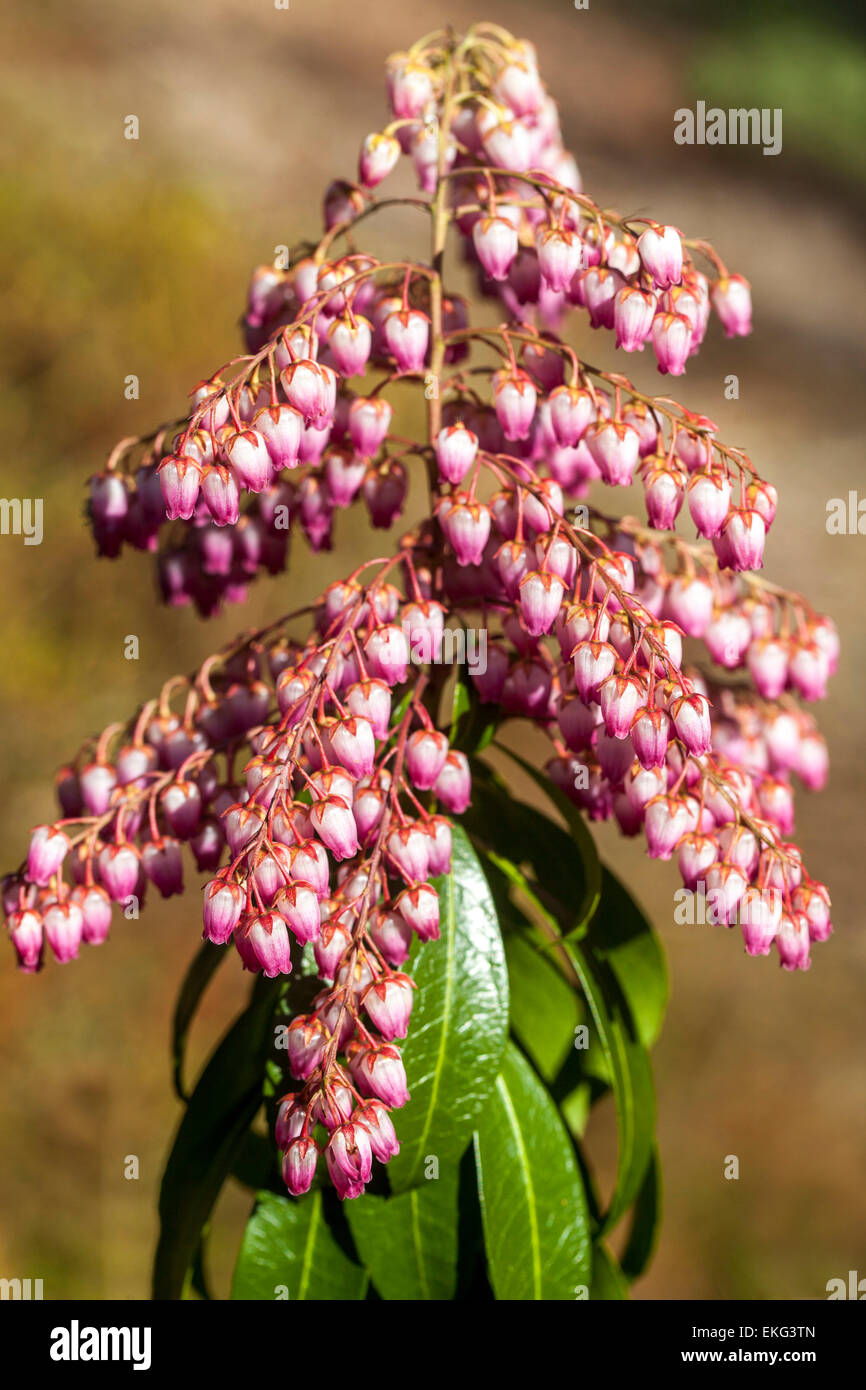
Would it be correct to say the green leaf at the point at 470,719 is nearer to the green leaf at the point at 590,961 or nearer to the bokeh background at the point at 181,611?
the green leaf at the point at 590,961

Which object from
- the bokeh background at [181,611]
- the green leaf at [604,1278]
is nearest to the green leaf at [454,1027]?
the green leaf at [604,1278]

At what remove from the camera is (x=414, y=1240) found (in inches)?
38.8

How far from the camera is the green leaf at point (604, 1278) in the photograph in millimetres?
1052

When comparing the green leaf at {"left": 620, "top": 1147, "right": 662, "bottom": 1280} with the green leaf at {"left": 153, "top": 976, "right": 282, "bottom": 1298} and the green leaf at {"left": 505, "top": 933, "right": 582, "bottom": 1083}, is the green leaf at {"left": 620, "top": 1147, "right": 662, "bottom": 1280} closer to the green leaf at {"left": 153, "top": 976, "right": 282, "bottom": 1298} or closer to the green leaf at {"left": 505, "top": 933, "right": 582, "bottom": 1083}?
the green leaf at {"left": 505, "top": 933, "right": 582, "bottom": 1083}

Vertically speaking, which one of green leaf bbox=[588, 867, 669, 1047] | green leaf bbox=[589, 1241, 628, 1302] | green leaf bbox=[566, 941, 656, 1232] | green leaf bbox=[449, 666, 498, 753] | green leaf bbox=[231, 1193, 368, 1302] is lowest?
green leaf bbox=[589, 1241, 628, 1302]

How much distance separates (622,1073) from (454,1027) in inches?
8.6

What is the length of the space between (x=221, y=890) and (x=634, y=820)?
32cm

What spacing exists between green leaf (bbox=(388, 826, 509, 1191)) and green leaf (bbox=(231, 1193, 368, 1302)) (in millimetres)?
136

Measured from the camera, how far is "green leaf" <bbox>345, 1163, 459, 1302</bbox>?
0.98m

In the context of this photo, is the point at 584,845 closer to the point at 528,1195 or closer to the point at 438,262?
the point at 528,1195

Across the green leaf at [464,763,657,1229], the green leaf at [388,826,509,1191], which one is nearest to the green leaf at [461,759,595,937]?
the green leaf at [464,763,657,1229]

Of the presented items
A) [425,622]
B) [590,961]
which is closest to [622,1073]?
[590,961]

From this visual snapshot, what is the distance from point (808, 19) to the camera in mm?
3688
